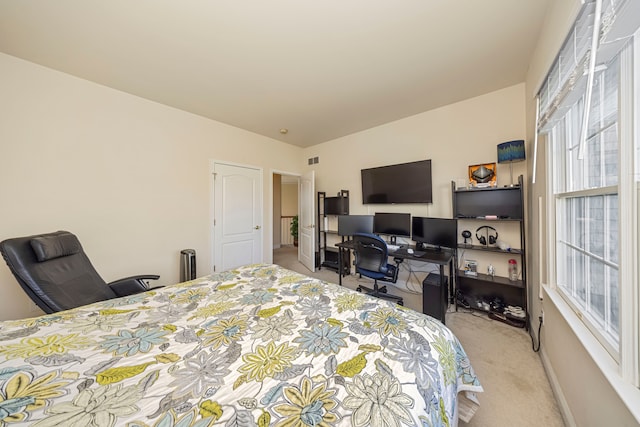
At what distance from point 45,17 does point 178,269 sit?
2652 mm

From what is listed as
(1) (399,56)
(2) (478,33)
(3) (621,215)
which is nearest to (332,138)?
(1) (399,56)

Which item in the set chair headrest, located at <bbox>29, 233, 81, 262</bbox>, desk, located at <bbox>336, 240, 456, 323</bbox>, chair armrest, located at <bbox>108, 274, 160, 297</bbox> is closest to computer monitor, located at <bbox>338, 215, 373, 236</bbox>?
desk, located at <bbox>336, 240, 456, 323</bbox>

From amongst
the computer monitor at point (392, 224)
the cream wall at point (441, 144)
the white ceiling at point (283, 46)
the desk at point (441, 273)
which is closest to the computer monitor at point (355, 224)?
the computer monitor at point (392, 224)

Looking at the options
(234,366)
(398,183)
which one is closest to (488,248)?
(398,183)

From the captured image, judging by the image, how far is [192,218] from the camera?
10.4ft

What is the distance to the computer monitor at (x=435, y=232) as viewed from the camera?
2.65 metres

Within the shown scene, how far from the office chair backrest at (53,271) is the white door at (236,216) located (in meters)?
1.59

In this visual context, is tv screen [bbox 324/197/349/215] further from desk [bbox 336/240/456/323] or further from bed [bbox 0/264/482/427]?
bed [bbox 0/264/482/427]

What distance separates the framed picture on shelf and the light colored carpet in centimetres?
153

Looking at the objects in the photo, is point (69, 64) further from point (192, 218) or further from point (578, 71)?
point (578, 71)

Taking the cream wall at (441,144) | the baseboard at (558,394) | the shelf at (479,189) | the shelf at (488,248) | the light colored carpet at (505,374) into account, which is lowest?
the light colored carpet at (505,374)

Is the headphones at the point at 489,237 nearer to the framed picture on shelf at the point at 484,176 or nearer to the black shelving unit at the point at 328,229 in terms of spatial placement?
the framed picture on shelf at the point at 484,176

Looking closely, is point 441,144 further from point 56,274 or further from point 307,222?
Answer: point 56,274

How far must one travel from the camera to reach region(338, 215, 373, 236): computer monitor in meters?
3.55
